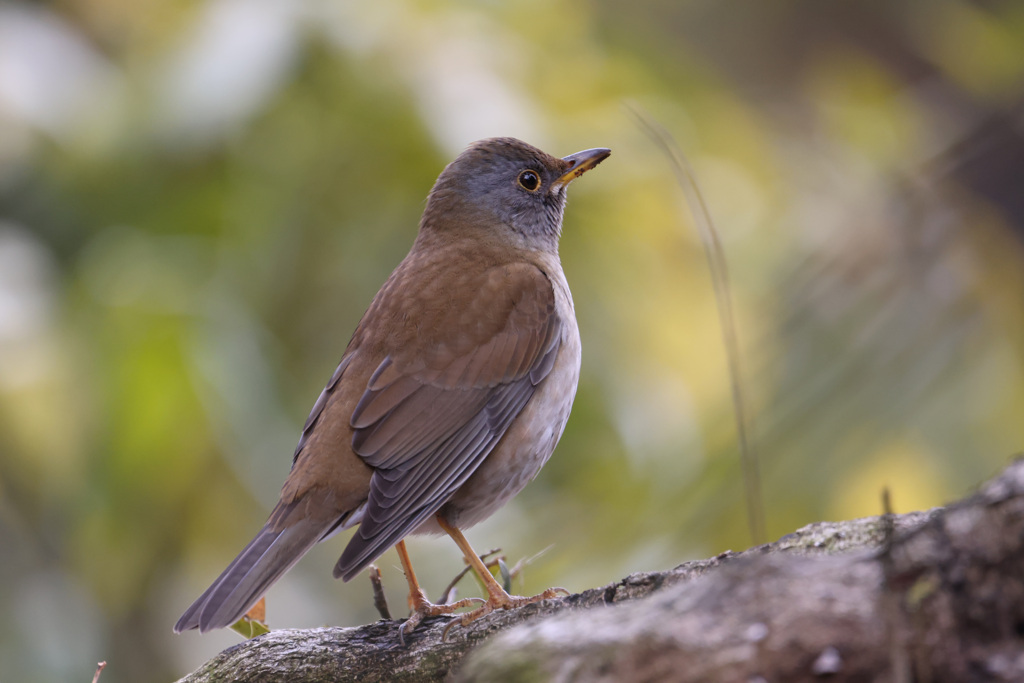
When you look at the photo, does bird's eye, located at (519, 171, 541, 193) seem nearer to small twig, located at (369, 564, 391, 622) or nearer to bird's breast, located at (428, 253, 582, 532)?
bird's breast, located at (428, 253, 582, 532)

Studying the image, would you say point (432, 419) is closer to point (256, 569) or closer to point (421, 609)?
point (421, 609)

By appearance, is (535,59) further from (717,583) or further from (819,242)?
(717,583)

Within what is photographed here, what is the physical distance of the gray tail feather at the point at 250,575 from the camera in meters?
2.97

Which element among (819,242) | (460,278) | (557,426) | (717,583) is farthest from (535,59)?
(717,583)

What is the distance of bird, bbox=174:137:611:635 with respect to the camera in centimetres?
325

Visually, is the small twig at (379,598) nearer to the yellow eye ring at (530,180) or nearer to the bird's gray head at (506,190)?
the bird's gray head at (506,190)

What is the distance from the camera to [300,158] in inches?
247

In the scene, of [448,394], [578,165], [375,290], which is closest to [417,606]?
[448,394]

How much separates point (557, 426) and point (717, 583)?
2234 mm

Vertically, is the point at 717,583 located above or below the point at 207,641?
below

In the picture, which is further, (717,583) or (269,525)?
(269,525)

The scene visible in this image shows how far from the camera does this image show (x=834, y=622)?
5.25 feet

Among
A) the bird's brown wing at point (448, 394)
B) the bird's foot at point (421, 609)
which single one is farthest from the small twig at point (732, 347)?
the bird's foot at point (421, 609)

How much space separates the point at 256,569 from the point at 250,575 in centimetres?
4
